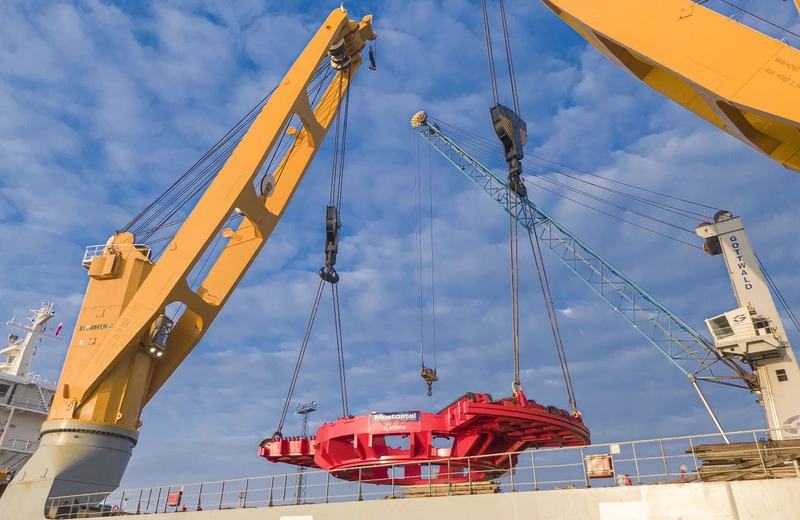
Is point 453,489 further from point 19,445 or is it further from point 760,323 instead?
point 19,445

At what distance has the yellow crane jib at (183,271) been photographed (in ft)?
79.9

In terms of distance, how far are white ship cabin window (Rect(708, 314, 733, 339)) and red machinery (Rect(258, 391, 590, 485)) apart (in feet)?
43.1

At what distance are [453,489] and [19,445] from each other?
30395 mm

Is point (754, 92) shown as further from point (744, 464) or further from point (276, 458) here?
point (276, 458)

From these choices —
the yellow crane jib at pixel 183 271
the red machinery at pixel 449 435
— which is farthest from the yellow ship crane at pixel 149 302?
the red machinery at pixel 449 435

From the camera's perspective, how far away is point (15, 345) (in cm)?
3825

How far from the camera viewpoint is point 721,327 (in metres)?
30.5

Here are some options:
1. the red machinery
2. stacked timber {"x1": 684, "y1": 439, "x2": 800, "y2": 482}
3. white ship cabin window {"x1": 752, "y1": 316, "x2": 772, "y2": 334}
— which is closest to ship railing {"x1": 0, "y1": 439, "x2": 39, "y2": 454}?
the red machinery

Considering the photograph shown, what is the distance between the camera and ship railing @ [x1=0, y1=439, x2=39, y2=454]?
32.7 m

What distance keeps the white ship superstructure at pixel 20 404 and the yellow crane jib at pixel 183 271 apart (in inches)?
470

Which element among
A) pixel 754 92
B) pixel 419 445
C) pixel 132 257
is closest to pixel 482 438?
pixel 419 445

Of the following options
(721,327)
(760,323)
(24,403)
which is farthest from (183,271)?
(760,323)

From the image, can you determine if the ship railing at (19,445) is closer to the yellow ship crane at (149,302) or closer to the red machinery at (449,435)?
the yellow ship crane at (149,302)

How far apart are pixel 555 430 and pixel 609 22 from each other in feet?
45.1
